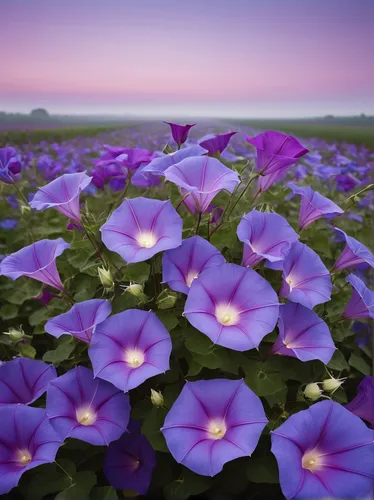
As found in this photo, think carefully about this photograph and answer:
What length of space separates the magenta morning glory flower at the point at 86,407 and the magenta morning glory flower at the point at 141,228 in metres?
0.27

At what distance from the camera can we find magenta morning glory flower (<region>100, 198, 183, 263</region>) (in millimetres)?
891

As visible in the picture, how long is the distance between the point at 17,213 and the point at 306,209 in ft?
3.98

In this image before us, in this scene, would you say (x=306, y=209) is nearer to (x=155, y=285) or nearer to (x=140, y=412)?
(x=155, y=285)

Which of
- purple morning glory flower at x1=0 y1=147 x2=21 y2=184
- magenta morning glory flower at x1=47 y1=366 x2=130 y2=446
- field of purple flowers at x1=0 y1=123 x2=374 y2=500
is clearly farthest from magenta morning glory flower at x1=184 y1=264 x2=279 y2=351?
purple morning glory flower at x1=0 y1=147 x2=21 y2=184

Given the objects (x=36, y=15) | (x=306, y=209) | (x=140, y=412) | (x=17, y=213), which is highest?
(x=36, y=15)

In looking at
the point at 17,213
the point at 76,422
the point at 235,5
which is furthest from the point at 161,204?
the point at 235,5

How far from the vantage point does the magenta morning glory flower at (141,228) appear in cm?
89

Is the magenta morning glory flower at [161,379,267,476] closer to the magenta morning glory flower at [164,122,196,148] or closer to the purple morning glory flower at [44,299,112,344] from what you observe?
the purple morning glory flower at [44,299,112,344]

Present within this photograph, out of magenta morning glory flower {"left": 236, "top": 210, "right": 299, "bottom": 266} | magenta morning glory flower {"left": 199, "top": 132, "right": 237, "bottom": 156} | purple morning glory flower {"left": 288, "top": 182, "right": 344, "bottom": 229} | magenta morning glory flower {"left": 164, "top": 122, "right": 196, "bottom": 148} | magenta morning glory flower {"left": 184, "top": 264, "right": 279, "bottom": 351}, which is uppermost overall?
magenta morning glory flower {"left": 164, "top": 122, "right": 196, "bottom": 148}

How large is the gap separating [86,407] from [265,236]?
0.51 metres

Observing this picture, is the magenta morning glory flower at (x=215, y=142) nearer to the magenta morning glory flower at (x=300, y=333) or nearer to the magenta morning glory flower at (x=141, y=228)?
the magenta morning glory flower at (x=141, y=228)

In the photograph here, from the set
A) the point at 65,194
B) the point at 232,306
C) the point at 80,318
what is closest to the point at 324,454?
the point at 232,306

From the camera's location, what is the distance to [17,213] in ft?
6.05

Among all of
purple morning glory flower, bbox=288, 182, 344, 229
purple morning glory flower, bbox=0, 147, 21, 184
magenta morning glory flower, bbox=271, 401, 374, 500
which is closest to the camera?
magenta morning glory flower, bbox=271, 401, 374, 500
